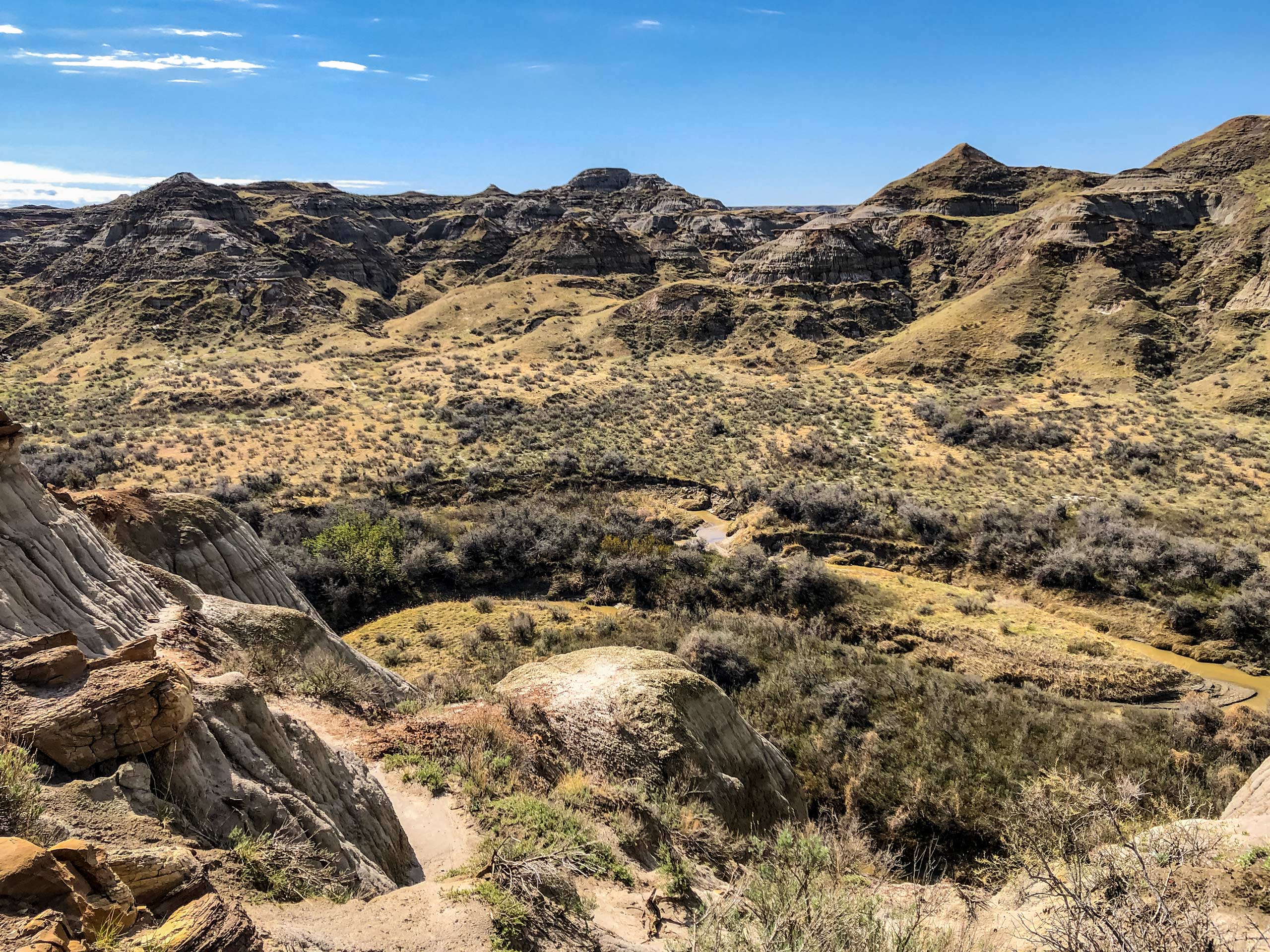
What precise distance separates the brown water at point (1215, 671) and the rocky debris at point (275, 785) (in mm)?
19095

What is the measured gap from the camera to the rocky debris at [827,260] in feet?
229

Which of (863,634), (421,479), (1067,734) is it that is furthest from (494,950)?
(421,479)

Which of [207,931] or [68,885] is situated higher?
[68,885]

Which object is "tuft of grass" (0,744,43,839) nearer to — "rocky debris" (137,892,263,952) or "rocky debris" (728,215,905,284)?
"rocky debris" (137,892,263,952)

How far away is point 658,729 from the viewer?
30.6 feet

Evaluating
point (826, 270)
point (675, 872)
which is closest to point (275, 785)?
point (675, 872)

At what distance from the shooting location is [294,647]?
11.1 metres

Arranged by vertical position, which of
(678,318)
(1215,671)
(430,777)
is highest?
(678,318)

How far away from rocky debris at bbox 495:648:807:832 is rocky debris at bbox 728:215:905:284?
6431cm

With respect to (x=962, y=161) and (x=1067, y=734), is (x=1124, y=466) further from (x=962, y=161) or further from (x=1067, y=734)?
(x=962, y=161)

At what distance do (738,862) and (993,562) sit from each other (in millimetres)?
17811

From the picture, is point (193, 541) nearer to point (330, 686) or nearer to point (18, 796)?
point (330, 686)

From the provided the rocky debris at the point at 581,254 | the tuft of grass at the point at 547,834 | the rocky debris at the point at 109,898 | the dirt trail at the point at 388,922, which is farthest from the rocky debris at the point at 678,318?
the rocky debris at the point at 109,898

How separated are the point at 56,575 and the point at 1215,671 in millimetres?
24113
